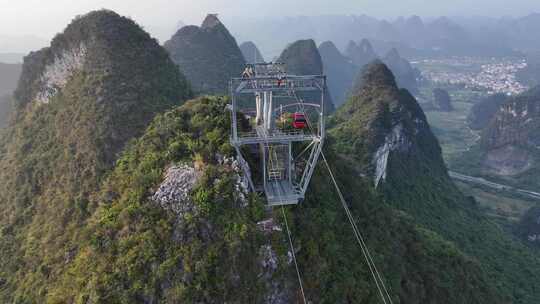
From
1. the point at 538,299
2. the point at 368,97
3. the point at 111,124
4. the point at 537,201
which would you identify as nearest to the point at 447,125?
the point at 537,201

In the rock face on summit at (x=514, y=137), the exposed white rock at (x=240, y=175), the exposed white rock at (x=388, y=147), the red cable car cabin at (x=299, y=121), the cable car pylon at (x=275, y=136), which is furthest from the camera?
the rock face on summit at (x=514, y=137)

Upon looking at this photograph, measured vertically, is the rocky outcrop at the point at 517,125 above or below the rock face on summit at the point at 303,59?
below

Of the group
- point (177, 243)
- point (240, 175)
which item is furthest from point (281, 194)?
point (177, 243)

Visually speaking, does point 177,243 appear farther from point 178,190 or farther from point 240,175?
point 240,175

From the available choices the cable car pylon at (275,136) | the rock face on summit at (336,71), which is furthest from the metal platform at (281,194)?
the rock face on summit at (336,71)

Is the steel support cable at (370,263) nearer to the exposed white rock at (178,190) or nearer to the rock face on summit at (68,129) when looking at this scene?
the exposed white rock at (178,190)

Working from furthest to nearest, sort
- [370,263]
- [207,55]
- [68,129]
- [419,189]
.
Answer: [207,55], [419,189], [68,129], [370,263]

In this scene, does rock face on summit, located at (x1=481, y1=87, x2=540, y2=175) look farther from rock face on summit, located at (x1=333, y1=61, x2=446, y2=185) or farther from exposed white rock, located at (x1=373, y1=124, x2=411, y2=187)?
exposed white rock, located at (x1=373, y1=124, x2=411, y2=187)

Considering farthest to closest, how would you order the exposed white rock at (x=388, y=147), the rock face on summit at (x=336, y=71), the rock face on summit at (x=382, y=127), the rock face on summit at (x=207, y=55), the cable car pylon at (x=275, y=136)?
the rock face on summit at (x=336, y=71) < the rock face on summit at (x=207, y=55) < the rock face on summit at (x=382, y=127) < the exposed white rock at (x=388, y=147) < the cable car pylon at (x=275, y=136)
